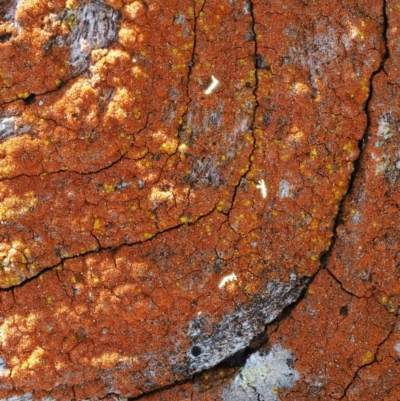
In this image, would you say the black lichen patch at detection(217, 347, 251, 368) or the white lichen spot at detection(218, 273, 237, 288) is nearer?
the white lichen spot at detection(218, 273, 237, 288)

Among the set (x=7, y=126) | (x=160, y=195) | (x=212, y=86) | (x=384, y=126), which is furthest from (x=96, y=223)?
(x=384, y=126)

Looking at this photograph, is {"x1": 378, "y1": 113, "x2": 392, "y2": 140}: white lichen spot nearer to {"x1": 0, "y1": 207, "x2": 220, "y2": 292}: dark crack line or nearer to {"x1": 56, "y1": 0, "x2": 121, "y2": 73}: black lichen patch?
{"x1": 0, "y1": 207, "x2": 220, "y2": 292}: dark crack line

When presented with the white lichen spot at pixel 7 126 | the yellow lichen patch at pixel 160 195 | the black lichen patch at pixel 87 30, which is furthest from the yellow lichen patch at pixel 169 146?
the white lichen spot at pixel 7 126

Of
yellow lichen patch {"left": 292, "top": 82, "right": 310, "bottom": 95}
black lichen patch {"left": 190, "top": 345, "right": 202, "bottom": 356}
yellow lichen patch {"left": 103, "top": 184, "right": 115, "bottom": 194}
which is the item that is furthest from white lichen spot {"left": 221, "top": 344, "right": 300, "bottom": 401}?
yellow lichen patch {"left": 292, "top": 82, "right": 310, "bottom": 95}

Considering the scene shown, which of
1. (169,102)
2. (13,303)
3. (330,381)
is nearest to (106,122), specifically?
(169,102)

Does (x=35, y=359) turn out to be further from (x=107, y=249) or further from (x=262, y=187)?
(x=262, y=187)

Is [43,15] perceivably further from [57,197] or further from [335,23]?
[335,23]

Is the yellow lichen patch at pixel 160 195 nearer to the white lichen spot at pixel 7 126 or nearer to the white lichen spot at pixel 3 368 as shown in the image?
the white lichen spot at pixel 7 126

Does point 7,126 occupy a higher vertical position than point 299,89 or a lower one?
lower

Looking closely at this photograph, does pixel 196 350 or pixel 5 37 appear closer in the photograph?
pixel 5 37
